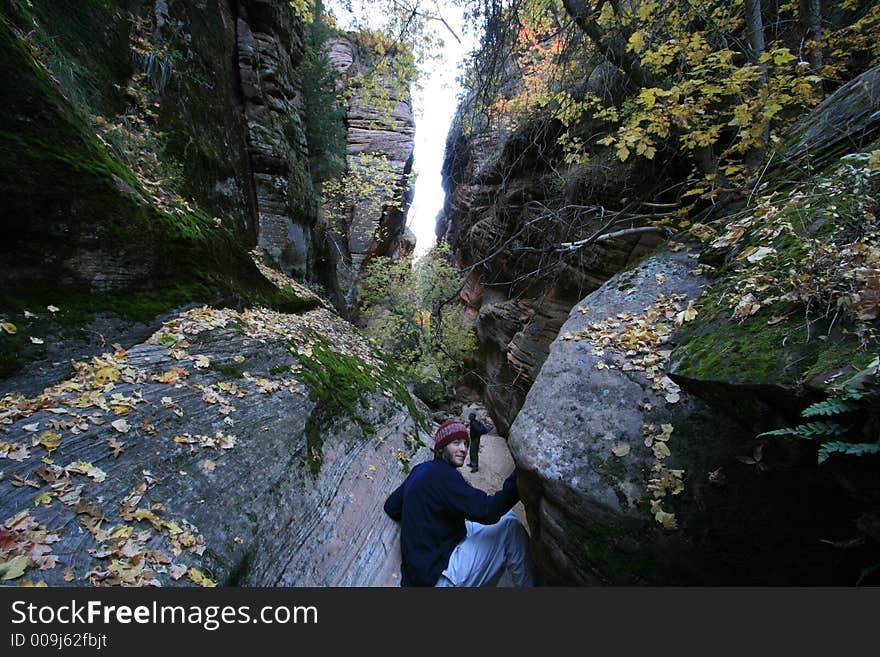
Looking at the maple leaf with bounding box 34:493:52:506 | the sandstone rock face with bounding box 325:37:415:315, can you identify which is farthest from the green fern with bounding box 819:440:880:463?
the sandstone rock face with bounding box 325:37:415:315

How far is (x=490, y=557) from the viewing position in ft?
10.1

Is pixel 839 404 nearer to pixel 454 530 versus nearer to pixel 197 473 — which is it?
pixel 454 530

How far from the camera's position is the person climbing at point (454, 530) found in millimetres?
2799

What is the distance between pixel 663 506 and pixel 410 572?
6.47ft

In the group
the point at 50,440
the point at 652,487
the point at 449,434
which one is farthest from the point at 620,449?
the point at 50,440

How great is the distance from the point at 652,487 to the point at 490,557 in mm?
1483

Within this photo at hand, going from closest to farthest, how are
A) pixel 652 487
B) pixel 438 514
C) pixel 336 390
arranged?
pixel 652 487
pixel 438 514
pixel 336 390

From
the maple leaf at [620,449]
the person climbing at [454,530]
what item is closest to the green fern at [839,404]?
the maple leaf at [620,449]

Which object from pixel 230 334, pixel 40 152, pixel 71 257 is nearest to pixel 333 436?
pixel 230 334

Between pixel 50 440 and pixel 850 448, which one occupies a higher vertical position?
pixel 850 448

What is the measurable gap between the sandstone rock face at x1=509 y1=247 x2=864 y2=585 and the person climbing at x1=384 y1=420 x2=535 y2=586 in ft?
0.90

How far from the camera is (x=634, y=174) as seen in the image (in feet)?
22.4

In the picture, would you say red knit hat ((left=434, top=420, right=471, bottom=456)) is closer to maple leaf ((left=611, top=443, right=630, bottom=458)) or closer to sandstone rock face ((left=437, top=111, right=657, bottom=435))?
maple leaf ((left=611, top=443, right=630, bottom=458))

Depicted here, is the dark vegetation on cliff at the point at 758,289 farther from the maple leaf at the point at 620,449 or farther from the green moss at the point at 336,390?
the green moss at the point at 336,390
